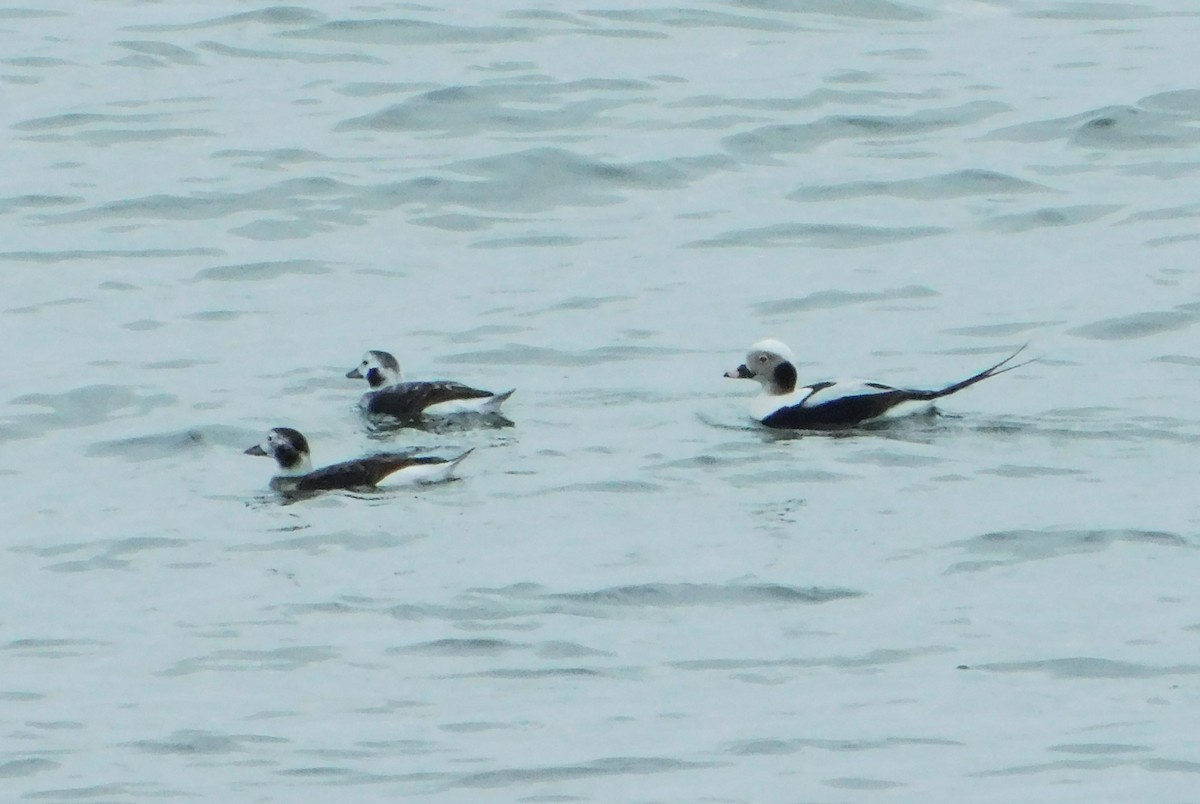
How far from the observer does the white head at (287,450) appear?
12.5 meters

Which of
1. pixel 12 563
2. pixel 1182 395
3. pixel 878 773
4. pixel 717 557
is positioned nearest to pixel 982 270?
pixel 1182 395

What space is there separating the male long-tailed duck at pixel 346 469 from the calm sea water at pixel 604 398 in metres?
0.17

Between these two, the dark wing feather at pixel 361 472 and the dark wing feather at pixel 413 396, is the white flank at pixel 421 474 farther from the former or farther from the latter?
the dark wing feather at pixel 413 396

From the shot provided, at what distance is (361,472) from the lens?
1240 cm

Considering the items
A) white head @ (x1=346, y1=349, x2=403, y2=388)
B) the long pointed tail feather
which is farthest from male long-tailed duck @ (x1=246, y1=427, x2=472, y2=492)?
the long pointed tail feather

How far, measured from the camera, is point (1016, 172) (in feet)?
63.1

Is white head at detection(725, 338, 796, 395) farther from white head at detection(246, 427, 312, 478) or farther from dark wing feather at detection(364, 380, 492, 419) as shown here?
white head at detection(246, 427, 312, 478)

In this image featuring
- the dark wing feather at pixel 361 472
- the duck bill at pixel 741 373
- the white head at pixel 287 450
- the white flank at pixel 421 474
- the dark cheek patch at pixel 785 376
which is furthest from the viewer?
the duck bill at pixel 741 373

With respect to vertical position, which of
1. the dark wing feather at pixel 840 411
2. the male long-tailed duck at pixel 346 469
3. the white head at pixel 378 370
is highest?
the white head at pixel 378 370

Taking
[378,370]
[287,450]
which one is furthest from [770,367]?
[287,450]

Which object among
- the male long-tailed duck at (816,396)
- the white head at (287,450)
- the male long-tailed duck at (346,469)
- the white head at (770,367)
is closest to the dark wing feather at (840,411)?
the male long-tailed duck at (816,396)

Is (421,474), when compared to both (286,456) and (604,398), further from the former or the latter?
(604,398)

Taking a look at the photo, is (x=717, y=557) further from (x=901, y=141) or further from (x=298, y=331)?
(x=901, y=141)

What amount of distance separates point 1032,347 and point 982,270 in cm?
193
